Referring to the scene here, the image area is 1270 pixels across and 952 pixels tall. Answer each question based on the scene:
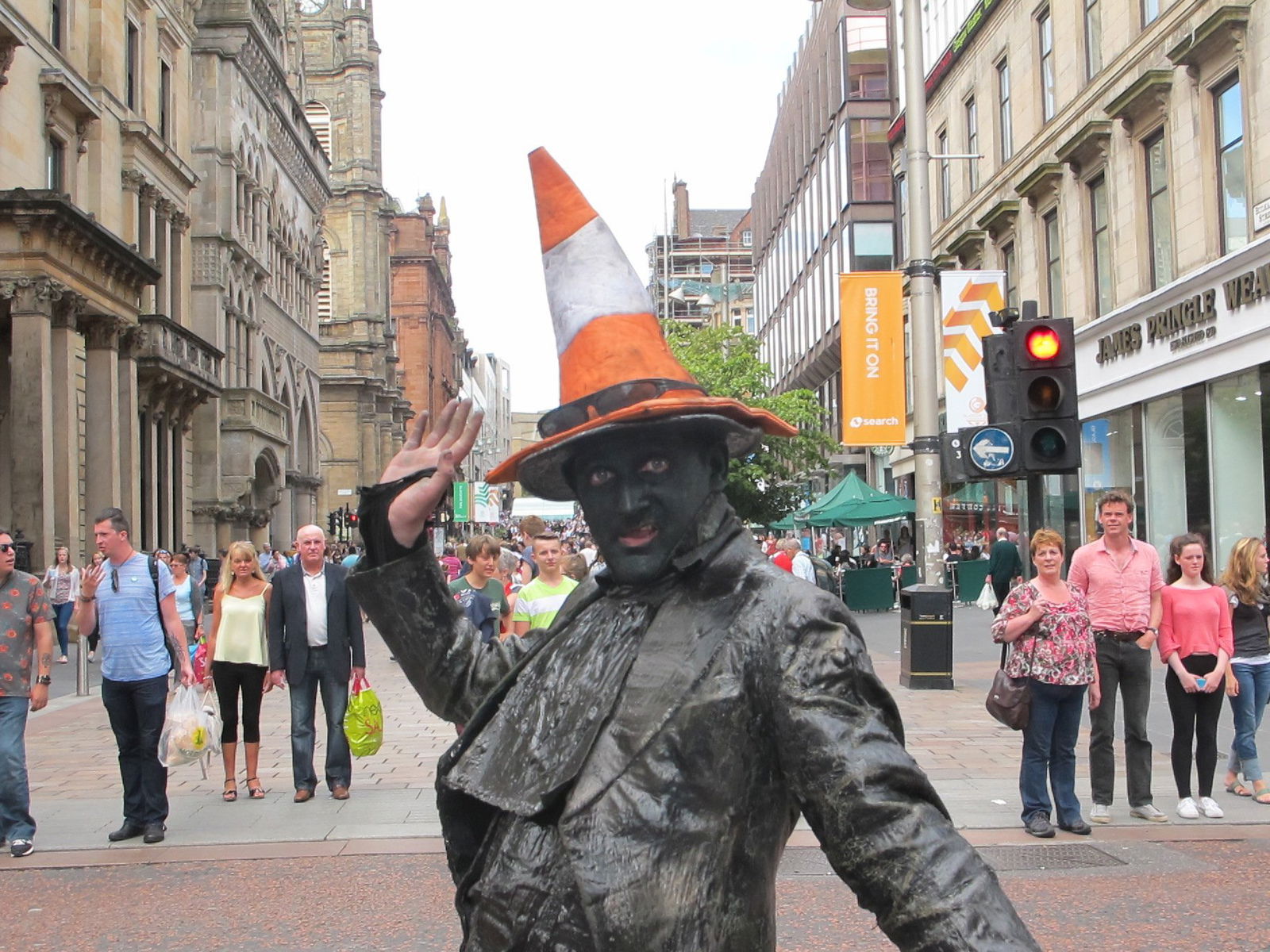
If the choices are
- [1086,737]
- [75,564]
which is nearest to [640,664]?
[1086,737]

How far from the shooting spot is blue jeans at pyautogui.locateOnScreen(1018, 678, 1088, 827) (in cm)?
765

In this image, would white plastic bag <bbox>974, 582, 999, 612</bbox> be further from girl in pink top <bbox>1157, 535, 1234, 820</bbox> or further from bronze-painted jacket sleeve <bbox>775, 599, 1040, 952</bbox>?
bronze-painted jacket sleeve <bbox>775, 599, 1040, 952</bbox>

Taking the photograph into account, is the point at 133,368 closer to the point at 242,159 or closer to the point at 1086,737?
the point at 242,159

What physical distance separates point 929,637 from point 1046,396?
17.5 ft

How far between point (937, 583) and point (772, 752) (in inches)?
500

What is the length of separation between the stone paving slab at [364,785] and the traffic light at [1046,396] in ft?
7.30

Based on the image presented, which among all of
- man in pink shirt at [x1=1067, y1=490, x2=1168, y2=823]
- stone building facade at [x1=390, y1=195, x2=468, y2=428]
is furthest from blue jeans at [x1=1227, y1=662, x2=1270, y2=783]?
stone building facade at [x1=390, y1=195, x2=468, y2=428]

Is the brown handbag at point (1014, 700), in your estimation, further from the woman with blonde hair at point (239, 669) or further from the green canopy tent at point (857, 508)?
the green canopy tent at point (857, 508)

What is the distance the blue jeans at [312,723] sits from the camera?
8805 mm

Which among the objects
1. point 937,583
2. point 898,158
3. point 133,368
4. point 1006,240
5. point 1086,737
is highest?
point 898,158

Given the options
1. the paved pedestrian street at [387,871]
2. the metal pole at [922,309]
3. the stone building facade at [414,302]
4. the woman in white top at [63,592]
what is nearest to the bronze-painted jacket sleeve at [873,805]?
the paved pedestrian street at [387,871]

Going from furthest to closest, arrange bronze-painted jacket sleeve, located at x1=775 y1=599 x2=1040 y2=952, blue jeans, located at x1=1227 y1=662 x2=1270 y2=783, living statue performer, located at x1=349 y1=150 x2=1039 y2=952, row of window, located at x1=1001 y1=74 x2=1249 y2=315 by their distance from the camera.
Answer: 1. row of window, located at x1=1001 y1=74 x2=1249 y2=315
2. blue jeans, located at x1=1227 y1=662 x2=1270 y2=783
3. living statue performer, located at x1=349 y1=150 x2=1039 y2=952
4. bronze-painted jacket sleeve, located at x1=775 y1=599 x2=1040 y2=952

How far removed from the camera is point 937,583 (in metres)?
14.2

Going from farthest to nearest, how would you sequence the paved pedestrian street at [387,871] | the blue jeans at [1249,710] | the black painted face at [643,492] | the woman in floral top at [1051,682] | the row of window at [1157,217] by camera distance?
the row of window at [1157,217] → the blue jeans at [1249,710] → the woman in floral top at [1051,682] → the paved pedestrian street at [387,871] → the black painted face at [643,492]
